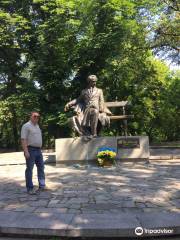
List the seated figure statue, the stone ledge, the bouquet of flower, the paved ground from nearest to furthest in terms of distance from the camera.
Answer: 1. the stone ledge
2. the paved ground
3. the bouquet of flower
4. the seated figure statue

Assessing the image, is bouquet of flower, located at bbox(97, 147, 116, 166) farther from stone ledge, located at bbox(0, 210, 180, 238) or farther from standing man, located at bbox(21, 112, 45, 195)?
stone ledge, located at bbox(0, 210, 180, 238)

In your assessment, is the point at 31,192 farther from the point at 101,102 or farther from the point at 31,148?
the point at 101,102

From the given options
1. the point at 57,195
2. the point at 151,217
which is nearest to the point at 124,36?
the point at 57,195

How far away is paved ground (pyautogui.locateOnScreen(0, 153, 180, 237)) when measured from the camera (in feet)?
15.2

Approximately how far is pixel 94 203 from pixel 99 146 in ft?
16.3

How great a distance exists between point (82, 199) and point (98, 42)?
1386cm

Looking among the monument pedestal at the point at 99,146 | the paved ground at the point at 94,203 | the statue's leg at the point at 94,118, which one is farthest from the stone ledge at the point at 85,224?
the statue's leg at the point at 94,118

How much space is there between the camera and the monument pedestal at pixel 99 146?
35.7 ft

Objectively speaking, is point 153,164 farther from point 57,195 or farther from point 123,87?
point 123,87

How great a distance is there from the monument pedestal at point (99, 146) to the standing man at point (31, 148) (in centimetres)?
385

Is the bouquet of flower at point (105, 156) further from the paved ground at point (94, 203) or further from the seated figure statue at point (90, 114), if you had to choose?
the seated figure statue at point (90, 114)

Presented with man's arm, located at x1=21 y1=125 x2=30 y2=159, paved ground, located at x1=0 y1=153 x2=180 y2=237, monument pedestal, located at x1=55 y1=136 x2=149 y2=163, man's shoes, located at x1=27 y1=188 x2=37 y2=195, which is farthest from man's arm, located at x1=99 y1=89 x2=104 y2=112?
man's shoes, located at x1=27 y1=188 x2=37 y2=195

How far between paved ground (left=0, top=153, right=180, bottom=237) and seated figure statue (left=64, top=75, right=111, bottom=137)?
5.72ft

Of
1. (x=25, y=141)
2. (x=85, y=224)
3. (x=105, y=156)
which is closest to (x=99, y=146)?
(x=105, y=156)
